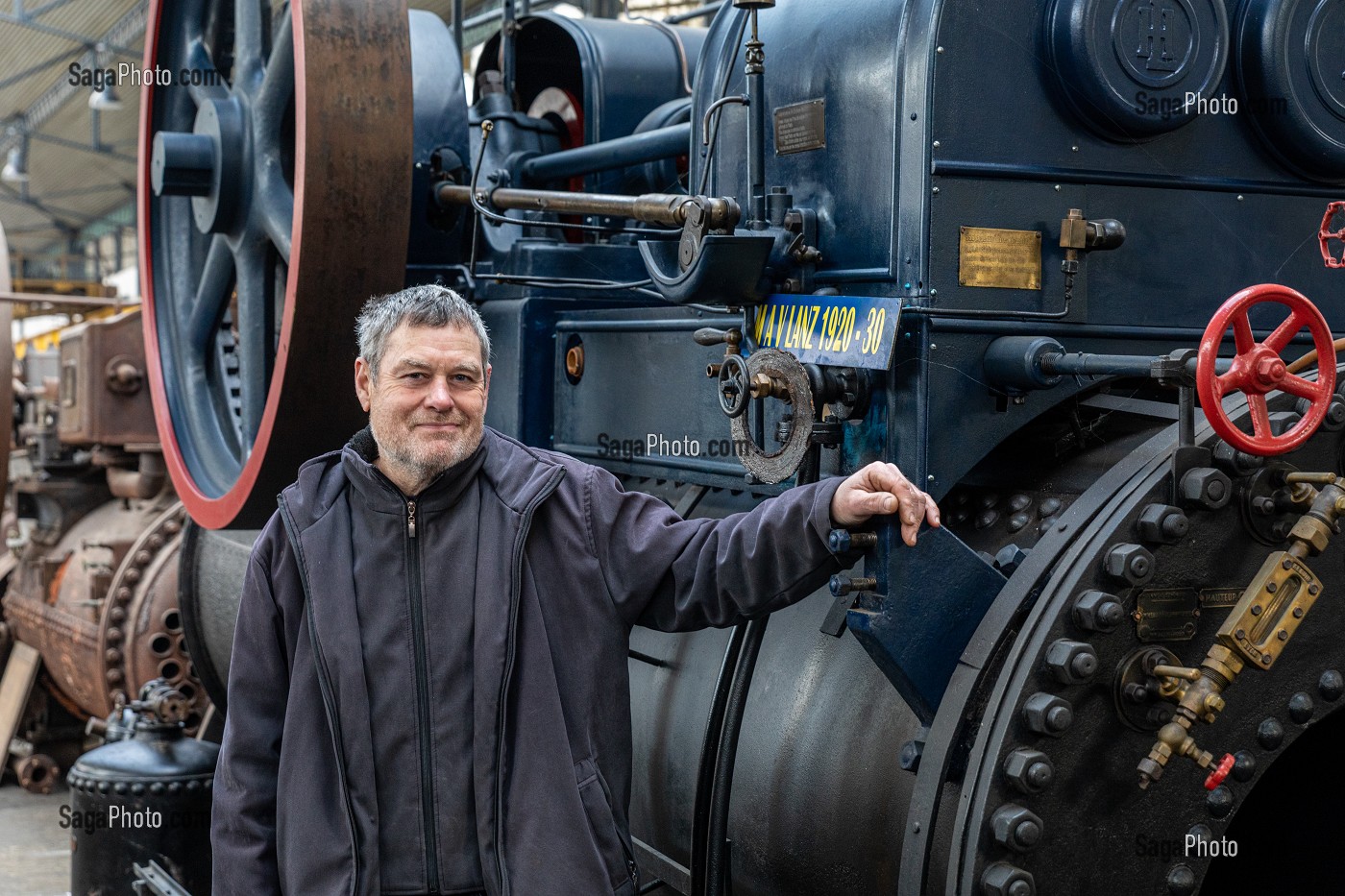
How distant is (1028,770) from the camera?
1.82m

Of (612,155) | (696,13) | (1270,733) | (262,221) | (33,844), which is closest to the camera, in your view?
(1270,733)

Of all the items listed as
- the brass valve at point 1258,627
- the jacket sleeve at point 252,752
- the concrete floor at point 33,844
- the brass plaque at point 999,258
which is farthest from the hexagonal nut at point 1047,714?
the concrete floor at point 33,844

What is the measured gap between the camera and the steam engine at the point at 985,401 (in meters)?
1.88

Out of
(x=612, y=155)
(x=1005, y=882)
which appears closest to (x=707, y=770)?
(x=1005, y=882)

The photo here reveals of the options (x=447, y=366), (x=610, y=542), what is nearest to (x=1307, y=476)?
(x=610, y=542)

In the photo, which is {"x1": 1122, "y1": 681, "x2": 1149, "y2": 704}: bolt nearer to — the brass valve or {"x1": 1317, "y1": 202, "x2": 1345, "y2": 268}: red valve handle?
the brass valve

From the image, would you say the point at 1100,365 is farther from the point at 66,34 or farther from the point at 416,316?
the point at 66,34

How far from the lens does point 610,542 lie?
2.12 m

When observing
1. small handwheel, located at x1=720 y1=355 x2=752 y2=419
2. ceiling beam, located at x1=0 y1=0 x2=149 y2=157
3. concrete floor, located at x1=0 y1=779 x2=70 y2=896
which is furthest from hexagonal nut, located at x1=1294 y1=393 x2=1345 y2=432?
ceiling beam, located at x1=0 y1=0 x2=149 y2=157

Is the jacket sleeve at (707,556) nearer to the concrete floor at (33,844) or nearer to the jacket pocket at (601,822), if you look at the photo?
the jacket pocket at (601,822)

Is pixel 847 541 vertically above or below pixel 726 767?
above

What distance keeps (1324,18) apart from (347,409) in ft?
6.72

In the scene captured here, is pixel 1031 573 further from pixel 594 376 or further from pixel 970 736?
pixel 594 376

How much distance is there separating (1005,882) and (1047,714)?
0.21 meters
